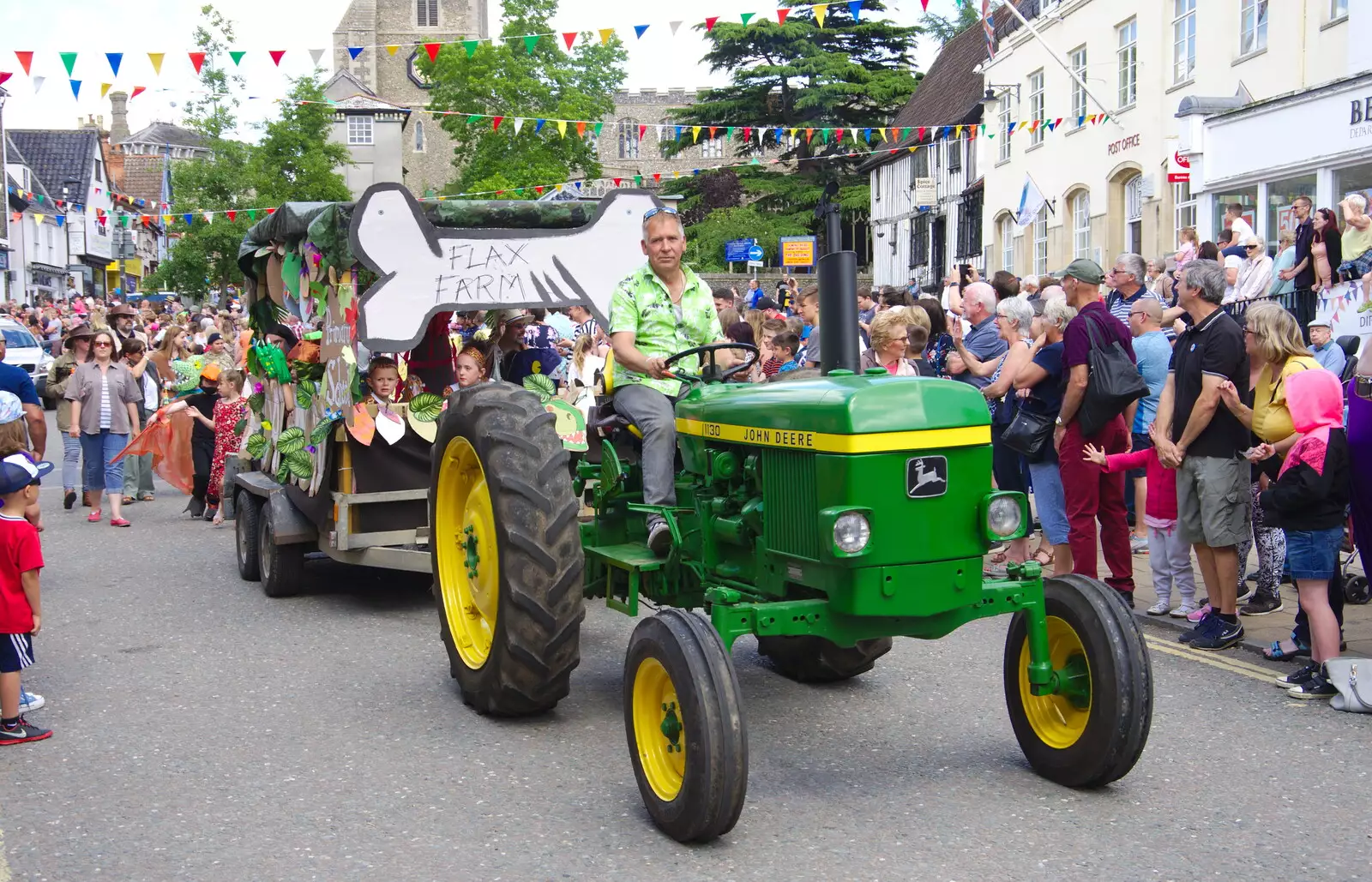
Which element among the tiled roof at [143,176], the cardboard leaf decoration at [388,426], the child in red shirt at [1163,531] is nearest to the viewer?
the child in red shirt at [1163,531]

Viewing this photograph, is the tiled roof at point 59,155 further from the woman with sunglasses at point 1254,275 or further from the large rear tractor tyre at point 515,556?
the large rear tractor tyre at point 515,556

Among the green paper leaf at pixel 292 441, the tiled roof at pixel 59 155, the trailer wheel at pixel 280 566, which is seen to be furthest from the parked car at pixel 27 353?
the tiled roof at pixel 59 155

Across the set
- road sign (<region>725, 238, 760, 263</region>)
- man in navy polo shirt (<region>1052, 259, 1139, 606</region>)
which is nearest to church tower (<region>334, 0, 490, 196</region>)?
road sign (<region>725, 238, 760, 263</region>)

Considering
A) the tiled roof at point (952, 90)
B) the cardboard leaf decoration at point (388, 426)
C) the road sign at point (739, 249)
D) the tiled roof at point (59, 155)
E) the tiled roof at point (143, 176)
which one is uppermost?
the tiled roof at point (143, 176)

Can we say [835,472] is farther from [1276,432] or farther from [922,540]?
[1276,432]

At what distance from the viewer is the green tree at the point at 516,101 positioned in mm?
58875

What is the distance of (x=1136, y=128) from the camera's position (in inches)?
975

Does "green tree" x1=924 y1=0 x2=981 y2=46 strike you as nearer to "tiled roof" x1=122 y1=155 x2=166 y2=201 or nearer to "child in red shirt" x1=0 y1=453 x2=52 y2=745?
"tiled roof" x1=122 y1=155 x2=166 y2=201

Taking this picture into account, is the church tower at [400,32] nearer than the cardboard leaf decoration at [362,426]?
No

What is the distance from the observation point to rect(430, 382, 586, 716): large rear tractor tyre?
17.7ft

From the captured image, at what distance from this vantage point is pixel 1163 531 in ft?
25.8

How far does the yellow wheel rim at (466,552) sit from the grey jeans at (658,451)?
2.51 ft

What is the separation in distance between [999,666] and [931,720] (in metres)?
1.21

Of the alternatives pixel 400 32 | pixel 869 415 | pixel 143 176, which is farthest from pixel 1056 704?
pixel 143 176
